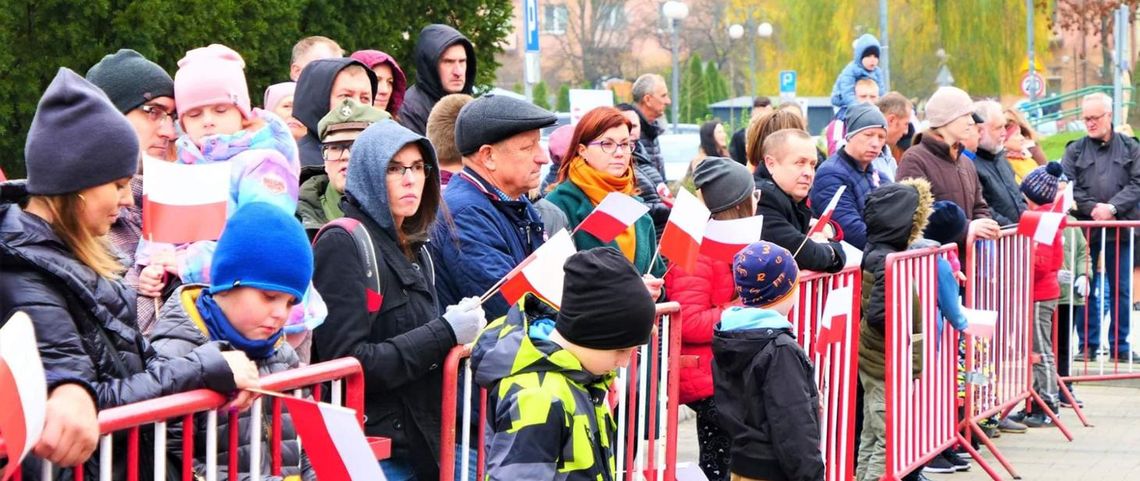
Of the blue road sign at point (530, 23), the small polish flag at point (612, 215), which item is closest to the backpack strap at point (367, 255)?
the small polish flag at point (612, 215)

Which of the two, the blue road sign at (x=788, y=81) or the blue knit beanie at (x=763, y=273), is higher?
the blue road sign at (x=788, y=81)

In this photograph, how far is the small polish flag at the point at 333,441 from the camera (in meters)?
3.45

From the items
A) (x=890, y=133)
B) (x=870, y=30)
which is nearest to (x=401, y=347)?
(x=890, y=133)

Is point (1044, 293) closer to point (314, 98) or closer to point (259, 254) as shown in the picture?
point (314, 98)

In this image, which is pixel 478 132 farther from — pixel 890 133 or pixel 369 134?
Result: pixel 890 133

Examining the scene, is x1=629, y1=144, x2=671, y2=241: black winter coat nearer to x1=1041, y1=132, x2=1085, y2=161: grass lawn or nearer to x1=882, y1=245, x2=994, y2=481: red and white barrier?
x1=882, y1=245, x2=994, y2=481: red and white barrier

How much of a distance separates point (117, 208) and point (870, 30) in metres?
51.9

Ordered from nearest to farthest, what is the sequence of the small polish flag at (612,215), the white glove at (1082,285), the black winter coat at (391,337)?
the black winter coat at (391,337), the small polish flag at (612,215), the white glove at (1082,285)

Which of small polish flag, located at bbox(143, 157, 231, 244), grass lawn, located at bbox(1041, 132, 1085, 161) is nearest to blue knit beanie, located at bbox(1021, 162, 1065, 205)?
small polish flag, located at bbox(143, 157, 231, 244)

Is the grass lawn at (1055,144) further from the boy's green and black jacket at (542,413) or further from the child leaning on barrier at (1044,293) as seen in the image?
the boy's green and black jacket at (542,413)

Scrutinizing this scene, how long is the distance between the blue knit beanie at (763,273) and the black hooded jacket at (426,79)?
2.61 m

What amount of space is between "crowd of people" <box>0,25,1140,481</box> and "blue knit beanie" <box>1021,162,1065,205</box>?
6.84 ft

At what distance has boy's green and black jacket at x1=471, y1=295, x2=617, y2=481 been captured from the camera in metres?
3.96

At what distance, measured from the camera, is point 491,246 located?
210 inches
